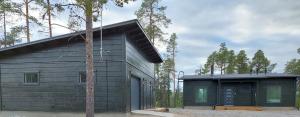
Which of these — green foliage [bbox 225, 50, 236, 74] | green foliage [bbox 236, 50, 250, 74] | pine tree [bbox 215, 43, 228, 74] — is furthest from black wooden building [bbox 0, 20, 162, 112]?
pine tree [bbox 215, 43, 228, 74]

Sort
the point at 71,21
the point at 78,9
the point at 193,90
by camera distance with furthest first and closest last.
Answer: the point at 193,90
the point at 71,21
the point at 78,9

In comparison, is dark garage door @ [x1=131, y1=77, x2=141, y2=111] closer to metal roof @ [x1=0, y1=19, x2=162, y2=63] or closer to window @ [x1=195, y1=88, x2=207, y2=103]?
metal roof @ [x1=0, y1=19, x2=162, y2=63]

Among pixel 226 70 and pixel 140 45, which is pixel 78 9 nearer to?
pixel 140 45

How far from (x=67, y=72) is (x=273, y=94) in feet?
49.0

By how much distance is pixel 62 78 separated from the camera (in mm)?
15711

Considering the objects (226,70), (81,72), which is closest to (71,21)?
(81,72)

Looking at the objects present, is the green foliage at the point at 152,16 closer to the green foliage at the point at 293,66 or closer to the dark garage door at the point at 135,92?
the dark garage door at the point at 135,92

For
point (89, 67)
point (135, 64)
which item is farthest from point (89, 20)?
point (135, 64)

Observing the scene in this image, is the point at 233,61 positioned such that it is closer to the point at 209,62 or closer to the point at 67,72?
the point at 209,62

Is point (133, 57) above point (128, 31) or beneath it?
beneath

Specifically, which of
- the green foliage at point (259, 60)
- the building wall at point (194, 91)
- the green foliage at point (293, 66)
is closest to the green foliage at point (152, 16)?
the building wall at point (194, 91)

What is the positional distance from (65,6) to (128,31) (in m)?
4.14

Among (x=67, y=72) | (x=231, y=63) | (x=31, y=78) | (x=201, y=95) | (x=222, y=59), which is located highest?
(x=222, y=59)

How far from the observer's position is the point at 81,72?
1541 centimetres
